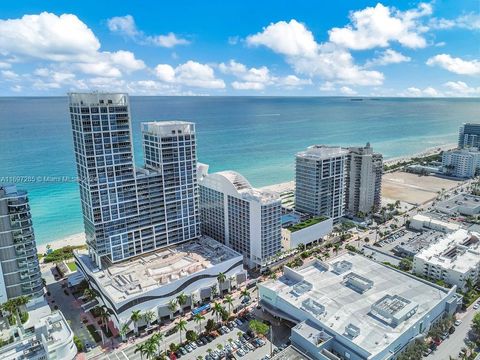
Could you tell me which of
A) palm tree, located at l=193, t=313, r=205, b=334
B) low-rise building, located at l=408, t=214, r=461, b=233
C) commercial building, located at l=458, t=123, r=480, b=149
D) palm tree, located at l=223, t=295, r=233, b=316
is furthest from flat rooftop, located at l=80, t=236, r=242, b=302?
commercial building, located at l=458, t=123, r=480, b=149

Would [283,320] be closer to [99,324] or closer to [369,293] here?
[369,293]

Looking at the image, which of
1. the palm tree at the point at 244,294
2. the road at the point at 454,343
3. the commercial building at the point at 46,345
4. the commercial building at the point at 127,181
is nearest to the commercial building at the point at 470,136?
the road at the point at 454,343

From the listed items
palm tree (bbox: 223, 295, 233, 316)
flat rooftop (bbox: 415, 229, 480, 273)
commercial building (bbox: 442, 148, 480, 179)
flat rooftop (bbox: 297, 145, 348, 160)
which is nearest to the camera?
palm tree (bbox: 223, 295, 233, 316)

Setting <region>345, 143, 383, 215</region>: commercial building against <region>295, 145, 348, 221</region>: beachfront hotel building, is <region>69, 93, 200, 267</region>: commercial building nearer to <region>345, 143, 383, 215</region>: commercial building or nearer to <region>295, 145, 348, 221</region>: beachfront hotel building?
<region>295, 145, 348, 221</region>: beachfront hotel building

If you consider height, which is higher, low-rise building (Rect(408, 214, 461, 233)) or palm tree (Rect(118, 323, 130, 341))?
low-rise building (Rect(408, 214, 461, 233))

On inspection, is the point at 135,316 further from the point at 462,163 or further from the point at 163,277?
the point at 462,163

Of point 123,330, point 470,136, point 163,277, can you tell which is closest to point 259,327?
point 163,277
